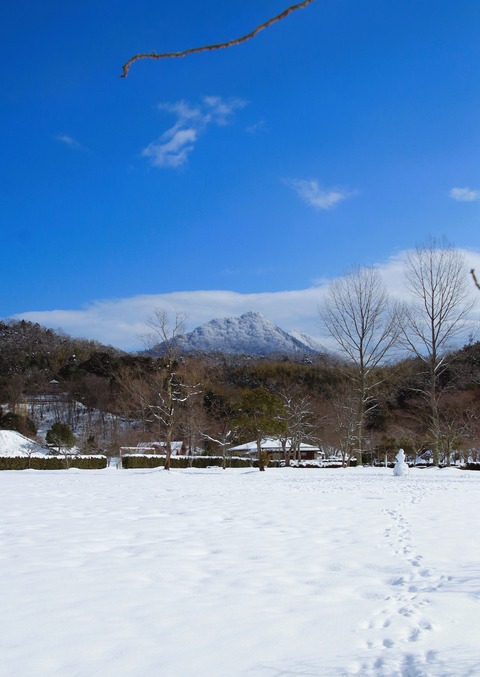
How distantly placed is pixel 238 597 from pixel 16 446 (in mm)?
35953

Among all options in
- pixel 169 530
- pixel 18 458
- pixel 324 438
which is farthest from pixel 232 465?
pixel 169 530

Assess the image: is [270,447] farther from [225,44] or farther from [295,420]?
[225,44]

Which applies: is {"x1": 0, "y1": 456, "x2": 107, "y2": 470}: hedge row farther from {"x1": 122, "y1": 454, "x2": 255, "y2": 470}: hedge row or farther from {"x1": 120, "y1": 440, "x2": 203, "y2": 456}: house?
{"x1": 120, "y1": 440, "x2": 203, "y2": 456}: house

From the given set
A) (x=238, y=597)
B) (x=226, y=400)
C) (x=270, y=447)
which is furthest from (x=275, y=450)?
(x=238, y=597)

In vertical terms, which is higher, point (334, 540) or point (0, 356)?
point (0, 356)

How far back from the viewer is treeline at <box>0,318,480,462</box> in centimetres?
3111

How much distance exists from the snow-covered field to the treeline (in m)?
18.1

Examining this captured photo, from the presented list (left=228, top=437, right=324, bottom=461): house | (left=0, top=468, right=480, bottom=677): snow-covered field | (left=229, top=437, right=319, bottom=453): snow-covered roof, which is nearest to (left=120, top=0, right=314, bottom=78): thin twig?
(left=0, top=468, right=480, bottom=677): snow-covered field

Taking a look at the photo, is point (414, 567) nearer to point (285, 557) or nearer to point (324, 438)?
point (285, 557)

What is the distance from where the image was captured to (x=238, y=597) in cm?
420

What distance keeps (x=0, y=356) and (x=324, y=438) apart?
1213 inches

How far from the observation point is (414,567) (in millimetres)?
5223

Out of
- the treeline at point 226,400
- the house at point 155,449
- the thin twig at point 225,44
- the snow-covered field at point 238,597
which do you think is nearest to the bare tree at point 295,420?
the treeline at point 226,400

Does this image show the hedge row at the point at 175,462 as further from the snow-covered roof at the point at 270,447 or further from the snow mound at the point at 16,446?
the snow-covered roof at the point at 270,447
